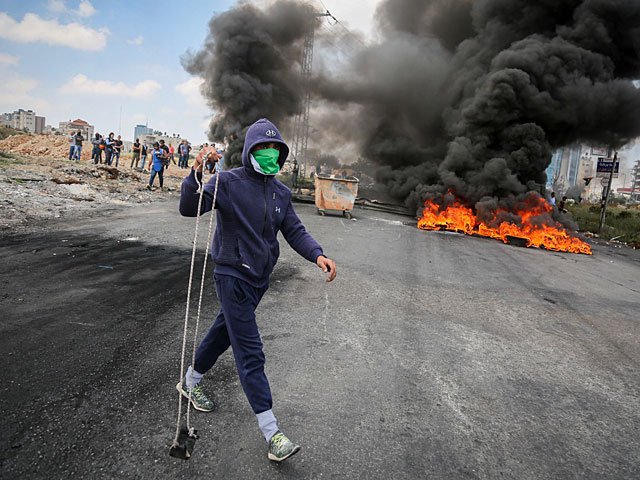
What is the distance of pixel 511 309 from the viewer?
5.06 m

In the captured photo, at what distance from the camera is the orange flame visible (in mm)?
11305

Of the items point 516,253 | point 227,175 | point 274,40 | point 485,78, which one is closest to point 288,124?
point 274,40

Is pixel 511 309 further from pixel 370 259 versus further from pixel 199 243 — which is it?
pixel 199 243

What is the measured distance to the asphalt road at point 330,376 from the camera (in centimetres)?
212

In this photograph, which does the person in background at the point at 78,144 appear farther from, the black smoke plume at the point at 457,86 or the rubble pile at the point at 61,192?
the black smoke plume at the point at 457,86

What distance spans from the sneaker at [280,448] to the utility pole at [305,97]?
22.9 metres

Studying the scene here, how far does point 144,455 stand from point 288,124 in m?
27.8

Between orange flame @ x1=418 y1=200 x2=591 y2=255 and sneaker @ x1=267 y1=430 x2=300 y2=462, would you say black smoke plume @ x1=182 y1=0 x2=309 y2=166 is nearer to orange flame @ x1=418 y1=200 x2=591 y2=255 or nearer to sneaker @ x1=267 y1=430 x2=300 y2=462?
orange flame @ x1=418 y1=200 x2=591 y2=255

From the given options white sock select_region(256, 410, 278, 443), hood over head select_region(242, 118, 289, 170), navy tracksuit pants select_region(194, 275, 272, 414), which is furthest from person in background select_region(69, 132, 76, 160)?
white sock select_region(256, 410, 278, 443)

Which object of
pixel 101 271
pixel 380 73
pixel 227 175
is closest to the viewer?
pixel 227 175

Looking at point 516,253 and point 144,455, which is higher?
point 516,253

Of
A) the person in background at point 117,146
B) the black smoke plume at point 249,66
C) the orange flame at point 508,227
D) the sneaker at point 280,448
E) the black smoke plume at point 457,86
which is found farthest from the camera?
the black smoke plume at point 249,66

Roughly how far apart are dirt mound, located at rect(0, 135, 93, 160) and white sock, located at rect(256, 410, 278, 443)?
98.2 feet

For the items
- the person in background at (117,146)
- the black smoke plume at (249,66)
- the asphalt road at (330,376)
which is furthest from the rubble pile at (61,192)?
the black smoke plume at (249,66)
